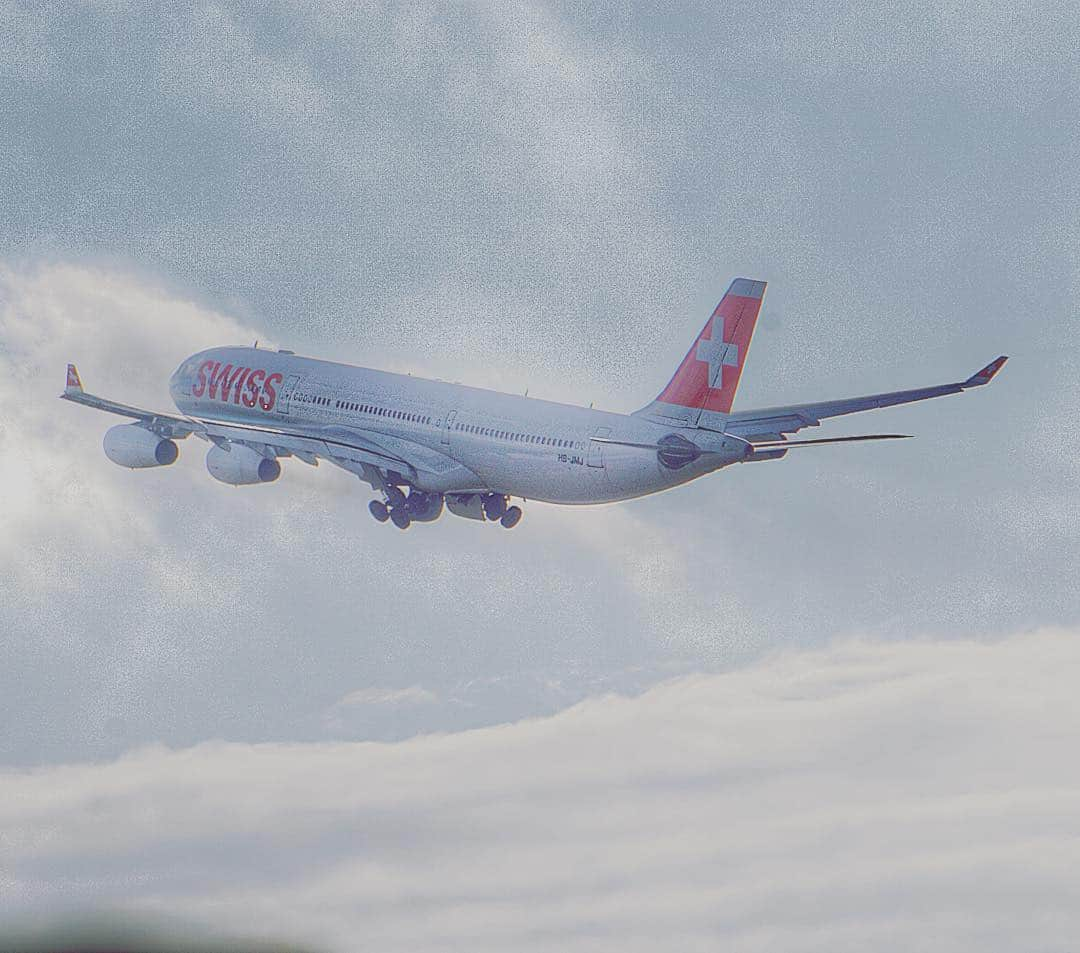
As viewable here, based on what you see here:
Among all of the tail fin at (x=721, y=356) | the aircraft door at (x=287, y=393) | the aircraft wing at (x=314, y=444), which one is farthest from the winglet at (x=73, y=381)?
the tail fin at (x=721, y=356)

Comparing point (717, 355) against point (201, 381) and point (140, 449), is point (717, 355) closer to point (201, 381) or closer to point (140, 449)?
point (140, 449)

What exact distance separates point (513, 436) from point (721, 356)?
35.7ft

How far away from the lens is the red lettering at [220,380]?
314 ft

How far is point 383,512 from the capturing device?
8581 centimetres

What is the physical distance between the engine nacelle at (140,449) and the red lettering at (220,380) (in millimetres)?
10584

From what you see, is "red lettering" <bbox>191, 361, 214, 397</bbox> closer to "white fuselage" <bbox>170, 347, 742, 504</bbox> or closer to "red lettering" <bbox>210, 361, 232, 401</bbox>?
"white fuselage" <bbox>170, 347, 742, 504</bbox>

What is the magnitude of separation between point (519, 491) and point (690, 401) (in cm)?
1040

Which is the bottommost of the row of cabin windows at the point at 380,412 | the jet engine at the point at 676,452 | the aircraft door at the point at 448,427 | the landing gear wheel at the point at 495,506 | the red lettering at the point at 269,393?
the jet engine at the point at 676,452

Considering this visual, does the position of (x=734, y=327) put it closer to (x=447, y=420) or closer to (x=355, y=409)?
(x=447, y=420)

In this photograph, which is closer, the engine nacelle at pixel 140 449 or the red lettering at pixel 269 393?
the engine nacelle at pixel 140 449

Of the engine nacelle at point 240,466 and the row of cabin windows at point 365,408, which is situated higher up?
the row of cabin windows at point 365,408

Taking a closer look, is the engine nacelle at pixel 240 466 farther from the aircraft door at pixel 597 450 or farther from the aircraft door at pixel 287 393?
the aircraft door at pixel 597 450

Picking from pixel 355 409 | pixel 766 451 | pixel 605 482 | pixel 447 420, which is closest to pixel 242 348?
pixel 355 409

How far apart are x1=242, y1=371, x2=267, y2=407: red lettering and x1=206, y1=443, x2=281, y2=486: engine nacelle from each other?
33.7ft
